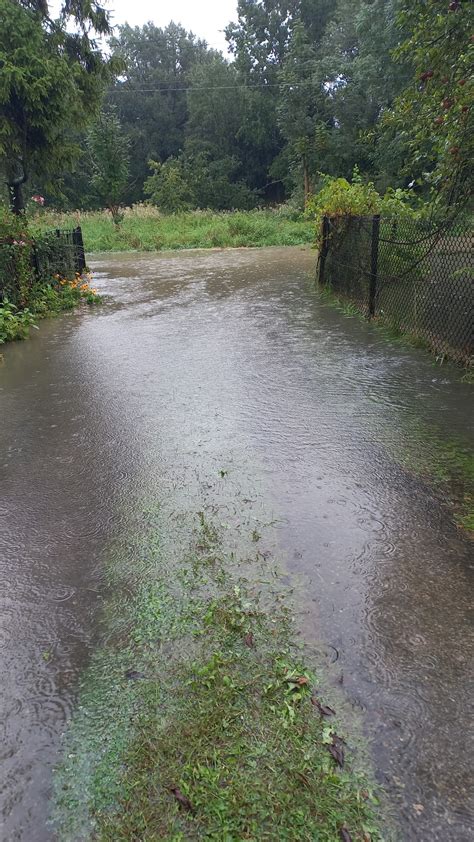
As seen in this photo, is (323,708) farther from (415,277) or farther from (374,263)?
(374,263)

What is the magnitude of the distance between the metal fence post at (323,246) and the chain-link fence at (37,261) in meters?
5.09

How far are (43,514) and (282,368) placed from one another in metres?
3.42

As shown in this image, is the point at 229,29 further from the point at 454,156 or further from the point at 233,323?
the point at 454,156

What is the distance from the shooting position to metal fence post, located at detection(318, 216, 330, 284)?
990cm

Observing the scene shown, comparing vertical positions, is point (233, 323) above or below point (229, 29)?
below

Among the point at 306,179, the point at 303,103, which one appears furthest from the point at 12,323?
the point at 303,103

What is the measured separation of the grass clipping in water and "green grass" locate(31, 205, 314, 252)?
21.0 metres

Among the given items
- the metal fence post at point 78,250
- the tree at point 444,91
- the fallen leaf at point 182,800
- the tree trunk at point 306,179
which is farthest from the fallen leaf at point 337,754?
the tree trunk at point 306,179

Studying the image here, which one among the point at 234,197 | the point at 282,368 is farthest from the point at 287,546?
the point at 234,197

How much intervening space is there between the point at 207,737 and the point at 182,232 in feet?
82.7

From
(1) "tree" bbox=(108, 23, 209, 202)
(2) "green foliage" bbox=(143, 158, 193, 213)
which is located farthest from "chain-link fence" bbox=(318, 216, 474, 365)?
(1) "tree" bbox=(108, 23, 209, 202)

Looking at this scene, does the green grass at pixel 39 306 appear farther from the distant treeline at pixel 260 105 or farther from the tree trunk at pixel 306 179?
the tree trunk at pixel 306 179

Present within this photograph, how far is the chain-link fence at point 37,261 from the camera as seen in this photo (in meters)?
8.80

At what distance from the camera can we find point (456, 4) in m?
4.46
